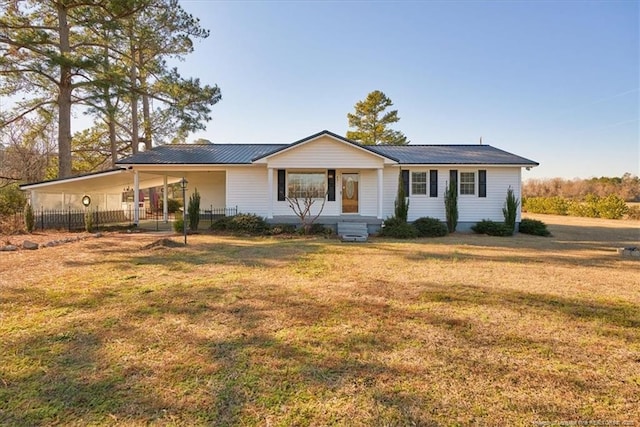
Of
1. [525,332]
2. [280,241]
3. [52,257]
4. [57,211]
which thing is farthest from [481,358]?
[57,211]

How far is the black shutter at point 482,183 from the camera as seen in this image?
1498 centimetres

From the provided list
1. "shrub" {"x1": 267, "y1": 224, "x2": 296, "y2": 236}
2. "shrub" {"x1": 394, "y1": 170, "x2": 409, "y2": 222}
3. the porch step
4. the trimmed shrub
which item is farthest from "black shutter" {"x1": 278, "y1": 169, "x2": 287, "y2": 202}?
"shrub" {"x1": 394, "y1": 170, "x2": 409, "y2": 222}

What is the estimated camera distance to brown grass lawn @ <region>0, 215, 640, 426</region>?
2.39 m

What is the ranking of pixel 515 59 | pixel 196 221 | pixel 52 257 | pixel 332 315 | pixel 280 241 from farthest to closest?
pixel 515 59 → pixel 196 221 → pixel 280 241 → pixel 52 257 → pixel 332 315

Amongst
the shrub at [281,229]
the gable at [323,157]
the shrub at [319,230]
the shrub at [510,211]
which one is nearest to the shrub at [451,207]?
the shrub at [510,211]

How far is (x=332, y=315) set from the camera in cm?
430

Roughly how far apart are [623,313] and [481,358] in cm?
301

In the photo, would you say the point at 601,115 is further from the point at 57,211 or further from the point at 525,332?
the point at 57,211

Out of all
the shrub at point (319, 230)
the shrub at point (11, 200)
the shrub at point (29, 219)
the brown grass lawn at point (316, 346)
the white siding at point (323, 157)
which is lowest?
the brown grass lawn at point (316, 346)

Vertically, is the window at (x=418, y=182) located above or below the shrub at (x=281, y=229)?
above

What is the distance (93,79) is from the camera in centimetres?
1647

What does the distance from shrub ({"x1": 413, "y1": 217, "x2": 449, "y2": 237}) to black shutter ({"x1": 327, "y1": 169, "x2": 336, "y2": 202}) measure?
4041 millimetres

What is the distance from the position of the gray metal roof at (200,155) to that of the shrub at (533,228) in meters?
12.1

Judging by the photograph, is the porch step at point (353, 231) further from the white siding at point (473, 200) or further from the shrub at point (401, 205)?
the white siding at point (473, 200)
